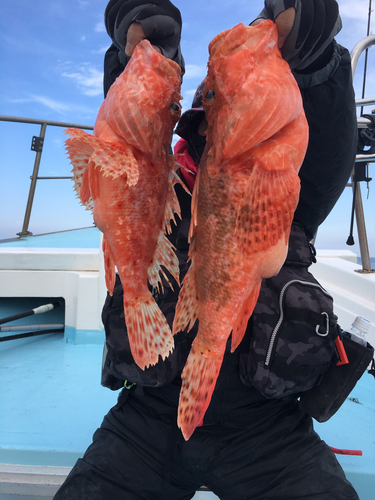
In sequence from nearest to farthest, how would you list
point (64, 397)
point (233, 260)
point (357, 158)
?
point (233, 260)
point (357, 158)
point (64, 397)

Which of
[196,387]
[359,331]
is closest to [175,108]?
[196,387]

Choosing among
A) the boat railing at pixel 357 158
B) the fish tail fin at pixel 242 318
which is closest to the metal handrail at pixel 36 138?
the boat railing at pixel 357 158

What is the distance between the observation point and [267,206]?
1029 mm

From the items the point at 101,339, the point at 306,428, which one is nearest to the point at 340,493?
the point at 306,428

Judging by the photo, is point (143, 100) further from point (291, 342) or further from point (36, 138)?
point (36, 138)

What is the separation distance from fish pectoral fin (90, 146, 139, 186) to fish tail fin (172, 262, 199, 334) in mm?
425

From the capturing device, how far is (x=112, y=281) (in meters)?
1.30

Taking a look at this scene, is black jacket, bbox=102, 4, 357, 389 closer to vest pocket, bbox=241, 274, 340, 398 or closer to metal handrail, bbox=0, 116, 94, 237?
vest pocket, bbox=241, 274, 340, 398

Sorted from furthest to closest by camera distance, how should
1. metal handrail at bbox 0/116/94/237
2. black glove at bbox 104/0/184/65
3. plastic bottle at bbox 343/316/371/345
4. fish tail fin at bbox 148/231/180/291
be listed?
metal handrail at bbox 0/116/94/237, plastic bottle at bbox 343/316/371/345, fish tail fin at bbox 148/231/180/291, black glove at bbox 104/0/184/65

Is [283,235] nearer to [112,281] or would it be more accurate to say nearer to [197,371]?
[197,371]

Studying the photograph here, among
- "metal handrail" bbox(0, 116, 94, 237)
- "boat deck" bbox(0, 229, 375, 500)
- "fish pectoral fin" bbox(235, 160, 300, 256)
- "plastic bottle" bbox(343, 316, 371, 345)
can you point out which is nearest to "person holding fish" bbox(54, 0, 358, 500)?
"fish pectoral fin" bbox(235, 160, 300, 256)

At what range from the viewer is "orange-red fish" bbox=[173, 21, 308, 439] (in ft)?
3.33

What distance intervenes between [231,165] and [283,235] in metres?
0.30

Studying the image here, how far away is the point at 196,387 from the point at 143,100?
102 centimetres
